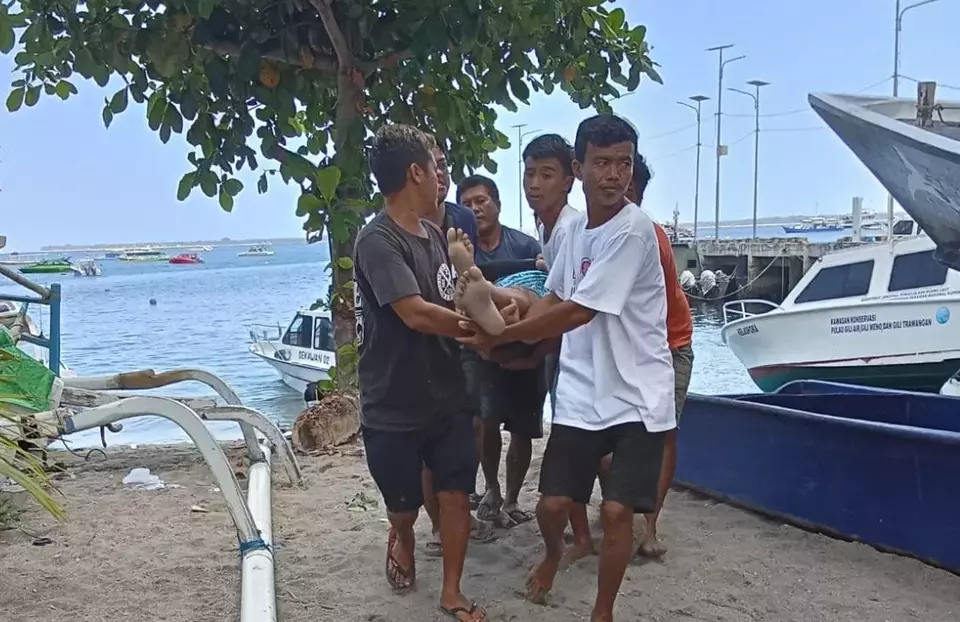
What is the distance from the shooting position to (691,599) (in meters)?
3.25

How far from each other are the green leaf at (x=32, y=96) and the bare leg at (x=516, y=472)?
405 centimetres

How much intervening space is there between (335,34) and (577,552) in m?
3.32

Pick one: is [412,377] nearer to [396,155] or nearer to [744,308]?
[396,155]

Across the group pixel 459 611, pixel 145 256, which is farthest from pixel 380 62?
pixel 145 256

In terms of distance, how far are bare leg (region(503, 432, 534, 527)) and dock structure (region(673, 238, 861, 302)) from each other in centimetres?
2393

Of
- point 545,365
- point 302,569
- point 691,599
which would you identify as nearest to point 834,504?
point 691,599

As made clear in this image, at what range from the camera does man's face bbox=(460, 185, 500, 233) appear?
405 centimetres

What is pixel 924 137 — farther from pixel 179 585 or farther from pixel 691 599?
pixel 179 585

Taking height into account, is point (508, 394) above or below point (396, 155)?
below

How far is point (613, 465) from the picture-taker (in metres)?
2.74

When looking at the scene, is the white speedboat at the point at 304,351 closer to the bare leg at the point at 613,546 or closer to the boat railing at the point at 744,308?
the boat railing at the point at 744,308

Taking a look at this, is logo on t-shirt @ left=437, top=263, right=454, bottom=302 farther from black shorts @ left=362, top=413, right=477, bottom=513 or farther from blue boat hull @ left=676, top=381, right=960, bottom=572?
blue boat hull @ left=676, top=381, right=960, bottom=572

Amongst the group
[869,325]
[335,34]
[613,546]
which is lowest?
[613,546]

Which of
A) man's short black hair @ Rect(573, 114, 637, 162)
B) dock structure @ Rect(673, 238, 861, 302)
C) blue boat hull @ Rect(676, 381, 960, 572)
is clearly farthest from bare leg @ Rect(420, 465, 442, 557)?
dock structure @ Rect(673, 238, 861, 302)
